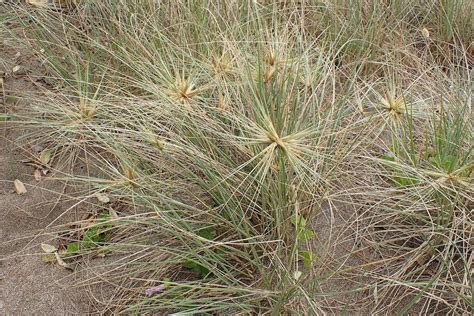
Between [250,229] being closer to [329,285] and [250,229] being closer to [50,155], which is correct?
[329,285]

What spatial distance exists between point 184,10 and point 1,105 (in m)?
0.74

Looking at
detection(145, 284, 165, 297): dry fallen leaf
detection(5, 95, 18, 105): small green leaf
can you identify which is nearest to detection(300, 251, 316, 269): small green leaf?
detection(145, 284, 165, 297): dry fallen leaf

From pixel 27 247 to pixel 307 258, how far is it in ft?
2.63

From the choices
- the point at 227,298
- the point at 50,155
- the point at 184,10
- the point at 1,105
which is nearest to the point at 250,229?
the point at 227,298

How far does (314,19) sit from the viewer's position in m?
2.31

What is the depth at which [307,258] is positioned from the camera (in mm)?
1506

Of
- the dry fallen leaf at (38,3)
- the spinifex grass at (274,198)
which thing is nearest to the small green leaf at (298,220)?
the spinifex grass at (274,198)

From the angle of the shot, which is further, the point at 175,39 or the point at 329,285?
the point at 175,39

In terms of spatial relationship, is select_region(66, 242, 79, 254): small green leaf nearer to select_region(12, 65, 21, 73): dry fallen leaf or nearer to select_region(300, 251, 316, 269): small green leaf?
select_region(300, 251, 316, 269): small green leaf

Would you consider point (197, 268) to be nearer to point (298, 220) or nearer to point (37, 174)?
point (298, 220)

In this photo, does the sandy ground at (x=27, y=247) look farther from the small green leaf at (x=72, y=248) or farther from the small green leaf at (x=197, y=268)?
the small green leaf at (x=197, y=268)

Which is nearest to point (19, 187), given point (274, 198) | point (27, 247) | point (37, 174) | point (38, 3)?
point (37, 174)

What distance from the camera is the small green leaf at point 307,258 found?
149 centimetres

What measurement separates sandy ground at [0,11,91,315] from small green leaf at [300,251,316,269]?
1.89 ft
